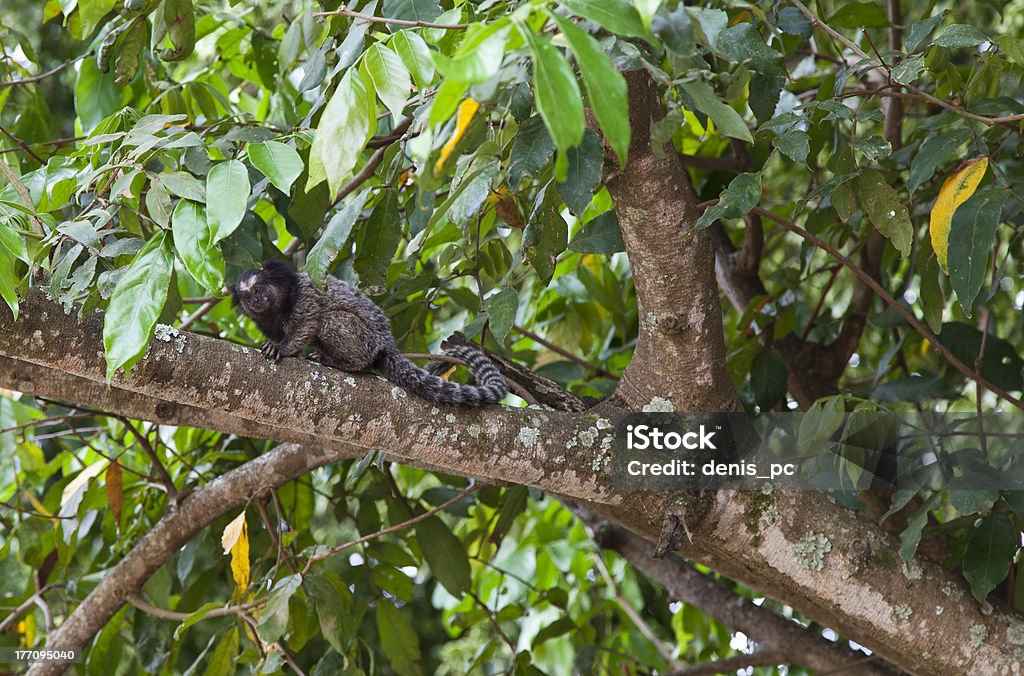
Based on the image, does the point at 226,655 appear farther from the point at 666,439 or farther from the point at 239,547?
the point at 666,439

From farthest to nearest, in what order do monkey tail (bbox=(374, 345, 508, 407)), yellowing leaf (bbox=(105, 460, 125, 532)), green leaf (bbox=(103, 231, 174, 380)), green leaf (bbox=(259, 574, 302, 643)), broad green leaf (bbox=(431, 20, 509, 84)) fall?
1. yellowing leaf (bbox=(105, 460, 125, 532))
2. green leaf (bbox=(259, 574, 302, 643))
3. monkey tail (bbox=(374, 345, 508, 407))
4. green leaf (bbox=(103, 231, 174, 380))
5. broad green leaf (bbox=(431, 20, 509, 84))

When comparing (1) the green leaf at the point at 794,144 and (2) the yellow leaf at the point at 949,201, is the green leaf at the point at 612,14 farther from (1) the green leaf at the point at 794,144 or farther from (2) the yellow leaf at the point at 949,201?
(2) the yellow leaf at the point at 949,201

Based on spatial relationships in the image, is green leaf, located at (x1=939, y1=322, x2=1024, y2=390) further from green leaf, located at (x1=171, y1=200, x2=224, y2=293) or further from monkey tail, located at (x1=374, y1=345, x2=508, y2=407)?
green leaf, located at (x1=171, y1=200, x2=224, y2=293)

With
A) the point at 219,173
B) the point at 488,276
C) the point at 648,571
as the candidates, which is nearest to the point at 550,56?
the point at 219,173

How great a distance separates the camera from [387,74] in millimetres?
1481

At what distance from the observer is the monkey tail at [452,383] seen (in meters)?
2.00

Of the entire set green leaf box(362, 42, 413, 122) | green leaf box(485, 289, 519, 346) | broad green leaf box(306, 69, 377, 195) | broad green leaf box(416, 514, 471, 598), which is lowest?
broad green leaf box(416, 514, 471, 598)

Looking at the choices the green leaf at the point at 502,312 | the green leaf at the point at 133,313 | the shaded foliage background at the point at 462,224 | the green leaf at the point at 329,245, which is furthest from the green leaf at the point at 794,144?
the green leaf at the point at 133,313

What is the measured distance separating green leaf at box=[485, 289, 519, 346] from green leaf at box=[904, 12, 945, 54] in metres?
1.01

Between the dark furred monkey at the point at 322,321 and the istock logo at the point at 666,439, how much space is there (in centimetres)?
40

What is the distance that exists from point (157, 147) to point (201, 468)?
1.89m

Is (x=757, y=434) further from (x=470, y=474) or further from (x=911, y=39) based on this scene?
(x=911, y=39)

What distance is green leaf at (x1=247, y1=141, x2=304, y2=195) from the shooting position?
1607 mm

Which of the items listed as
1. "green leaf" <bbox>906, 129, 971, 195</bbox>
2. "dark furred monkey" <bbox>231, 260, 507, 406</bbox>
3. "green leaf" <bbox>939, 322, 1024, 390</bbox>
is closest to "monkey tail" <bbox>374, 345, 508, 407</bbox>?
"dark furred monkey" <bbox>231, 260, 507, 406</bbox>
